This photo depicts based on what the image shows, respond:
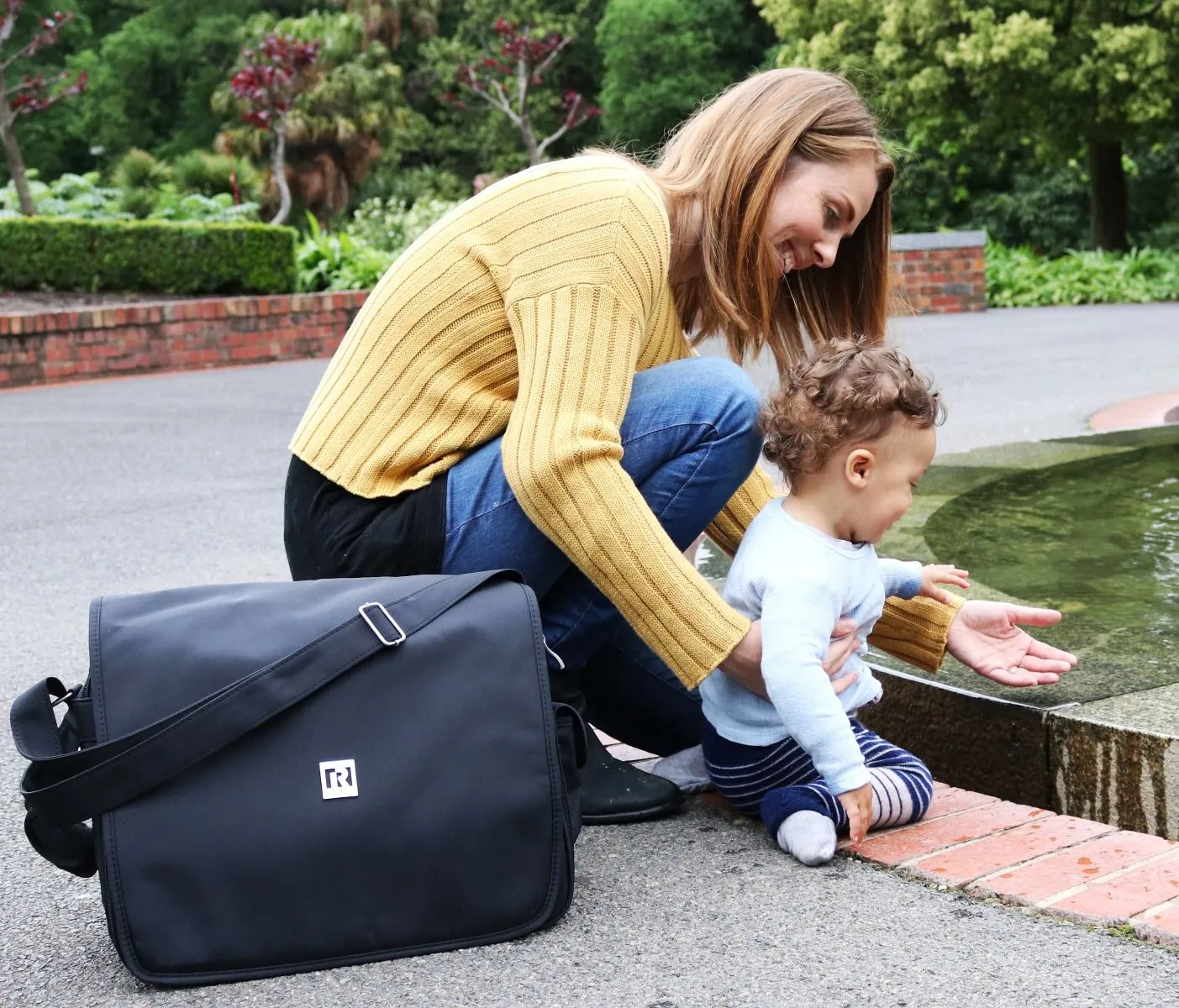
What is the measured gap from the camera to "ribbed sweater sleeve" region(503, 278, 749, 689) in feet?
Result: 6.64

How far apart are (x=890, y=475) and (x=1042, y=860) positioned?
1.92 feet

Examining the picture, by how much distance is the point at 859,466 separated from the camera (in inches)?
85.6

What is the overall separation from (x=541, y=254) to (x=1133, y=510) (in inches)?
95.9

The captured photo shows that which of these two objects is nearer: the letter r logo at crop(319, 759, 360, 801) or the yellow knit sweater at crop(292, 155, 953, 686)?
the letter r logo at crop(319, 759, 360, 801)

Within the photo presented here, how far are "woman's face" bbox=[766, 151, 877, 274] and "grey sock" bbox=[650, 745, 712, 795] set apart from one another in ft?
2.73

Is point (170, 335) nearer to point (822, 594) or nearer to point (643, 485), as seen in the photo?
point (643, 485)

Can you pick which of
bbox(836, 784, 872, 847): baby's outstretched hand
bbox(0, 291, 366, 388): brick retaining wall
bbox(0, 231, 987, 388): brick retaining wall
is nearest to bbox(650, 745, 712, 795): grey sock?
bbox(836, 784, 872, 847): baby's outstretched hand

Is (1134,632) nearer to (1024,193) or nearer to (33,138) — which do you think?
(1024,193)

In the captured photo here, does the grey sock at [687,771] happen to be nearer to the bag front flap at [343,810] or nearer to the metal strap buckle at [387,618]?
the bag front flap at [343,810]

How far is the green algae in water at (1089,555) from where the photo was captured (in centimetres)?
248

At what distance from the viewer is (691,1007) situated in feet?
5.47

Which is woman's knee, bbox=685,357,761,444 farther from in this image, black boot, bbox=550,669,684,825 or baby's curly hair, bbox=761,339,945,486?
black boot, bbox=550,669,684,825

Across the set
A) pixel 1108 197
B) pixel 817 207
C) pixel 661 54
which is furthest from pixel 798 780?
pixel 661 54

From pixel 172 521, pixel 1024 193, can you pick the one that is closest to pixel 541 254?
pixel 172 521
